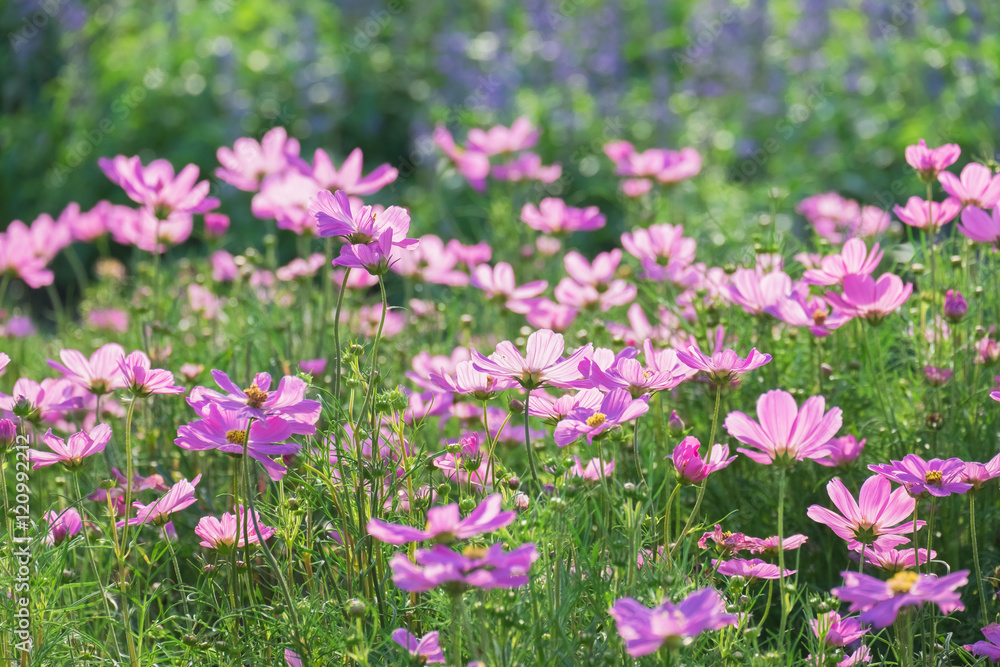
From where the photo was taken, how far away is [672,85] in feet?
20.5

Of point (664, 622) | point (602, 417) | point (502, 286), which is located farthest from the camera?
point (502, 286)

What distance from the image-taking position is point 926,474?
1196mm

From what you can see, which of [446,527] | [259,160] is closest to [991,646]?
[446,527]

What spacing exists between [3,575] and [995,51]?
3851 millimetres

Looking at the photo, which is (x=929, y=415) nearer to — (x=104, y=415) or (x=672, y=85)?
(x=104, y=415)

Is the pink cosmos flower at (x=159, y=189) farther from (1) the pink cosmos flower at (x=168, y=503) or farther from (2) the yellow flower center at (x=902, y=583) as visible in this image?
(2) the yellow flower center at (x=902, y=583)

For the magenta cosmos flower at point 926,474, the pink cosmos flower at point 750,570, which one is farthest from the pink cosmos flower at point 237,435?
the magenta cosmos flower at point 926,474

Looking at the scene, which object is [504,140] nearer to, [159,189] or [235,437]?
[159,189]

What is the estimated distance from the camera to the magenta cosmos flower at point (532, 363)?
3.88ft

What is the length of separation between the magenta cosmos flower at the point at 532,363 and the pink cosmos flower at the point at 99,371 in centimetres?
57

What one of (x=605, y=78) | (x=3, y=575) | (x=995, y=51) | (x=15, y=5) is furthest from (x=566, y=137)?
(x=3, y=575)

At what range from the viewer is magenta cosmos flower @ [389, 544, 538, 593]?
0.86 m

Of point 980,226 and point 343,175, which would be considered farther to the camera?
point 343,175

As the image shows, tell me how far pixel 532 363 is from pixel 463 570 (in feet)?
1.17
